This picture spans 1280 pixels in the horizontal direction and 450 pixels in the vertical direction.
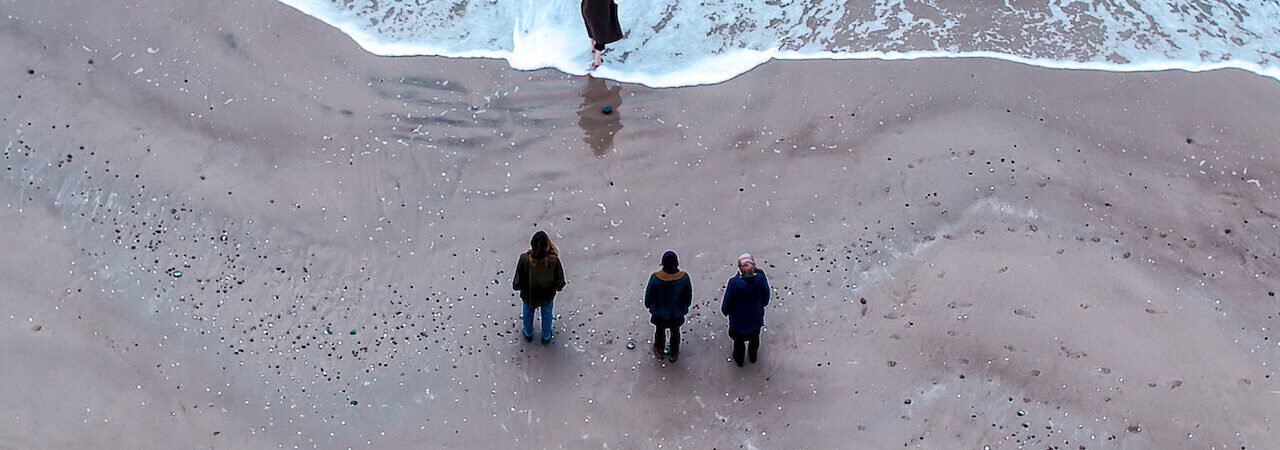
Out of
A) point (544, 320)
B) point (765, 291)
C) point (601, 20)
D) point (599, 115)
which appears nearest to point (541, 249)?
point (544, 320)

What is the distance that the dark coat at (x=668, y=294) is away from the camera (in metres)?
6.39

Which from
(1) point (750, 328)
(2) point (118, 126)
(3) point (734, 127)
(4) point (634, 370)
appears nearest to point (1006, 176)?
(3) point (734, 127)

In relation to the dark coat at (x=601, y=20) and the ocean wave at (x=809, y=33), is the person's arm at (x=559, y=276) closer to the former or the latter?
the ocean wave at (x=809, y=33)

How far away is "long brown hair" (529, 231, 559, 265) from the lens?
6.40 m

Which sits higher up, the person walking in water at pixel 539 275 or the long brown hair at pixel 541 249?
the long brown hair at pixel 541 249

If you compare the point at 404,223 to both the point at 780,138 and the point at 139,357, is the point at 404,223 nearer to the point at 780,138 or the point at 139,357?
the point at 139,357

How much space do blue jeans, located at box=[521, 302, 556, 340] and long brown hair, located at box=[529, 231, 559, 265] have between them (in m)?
0.44

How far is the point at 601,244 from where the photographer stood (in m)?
7.77

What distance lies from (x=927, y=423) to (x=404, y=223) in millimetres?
4307

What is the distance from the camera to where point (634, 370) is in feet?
22.8

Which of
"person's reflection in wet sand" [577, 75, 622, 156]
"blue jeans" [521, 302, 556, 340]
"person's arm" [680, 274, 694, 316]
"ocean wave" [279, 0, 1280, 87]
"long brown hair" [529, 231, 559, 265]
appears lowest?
"blue jeans" [521, 302, 556, 340]

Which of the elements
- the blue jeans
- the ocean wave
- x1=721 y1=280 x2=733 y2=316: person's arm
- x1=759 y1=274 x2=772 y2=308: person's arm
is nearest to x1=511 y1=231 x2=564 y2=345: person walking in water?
the blue jeans

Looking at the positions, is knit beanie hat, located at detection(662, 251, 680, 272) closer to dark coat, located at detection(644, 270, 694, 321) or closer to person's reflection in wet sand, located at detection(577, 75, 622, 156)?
dark coat, located at detection(644, 270, 694, 321)

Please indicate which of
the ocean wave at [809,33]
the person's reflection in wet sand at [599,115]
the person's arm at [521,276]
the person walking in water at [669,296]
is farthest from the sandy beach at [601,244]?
the person's arm at [521,276]
